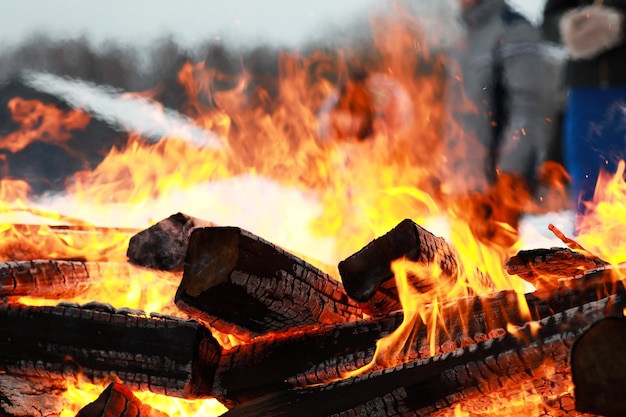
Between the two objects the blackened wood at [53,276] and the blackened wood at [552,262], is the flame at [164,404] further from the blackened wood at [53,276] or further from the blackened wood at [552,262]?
the blackened wood at [552,262]

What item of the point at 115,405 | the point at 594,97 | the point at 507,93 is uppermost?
the point at 507,93

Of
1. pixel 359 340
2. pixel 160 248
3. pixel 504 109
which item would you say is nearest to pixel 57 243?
pixel 160 248

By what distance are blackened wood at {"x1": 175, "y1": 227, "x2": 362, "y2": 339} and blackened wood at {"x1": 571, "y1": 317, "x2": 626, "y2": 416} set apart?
864mm

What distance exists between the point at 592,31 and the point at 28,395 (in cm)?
451

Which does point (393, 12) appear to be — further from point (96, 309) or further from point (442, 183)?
point (96, 309)

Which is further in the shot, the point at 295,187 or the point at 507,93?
the point at 507,93

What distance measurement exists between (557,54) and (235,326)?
16.7 feet

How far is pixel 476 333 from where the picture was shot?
173 centimetres

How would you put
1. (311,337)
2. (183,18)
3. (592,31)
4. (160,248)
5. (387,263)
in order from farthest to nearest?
1. (183,18)
2. (592,31)
3. (160,248)
4. (311,337)
5. (387,263)

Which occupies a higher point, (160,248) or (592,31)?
(592,31)

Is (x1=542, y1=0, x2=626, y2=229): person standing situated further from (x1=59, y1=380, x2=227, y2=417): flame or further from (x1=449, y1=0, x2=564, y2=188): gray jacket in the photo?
(x1=59, y1=380, x2=227, y2=417): flame

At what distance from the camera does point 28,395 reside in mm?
2111

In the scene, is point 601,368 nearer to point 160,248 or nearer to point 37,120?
point 160,248

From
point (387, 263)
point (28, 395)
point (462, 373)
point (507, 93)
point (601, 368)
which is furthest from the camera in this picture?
point (507, 93)
